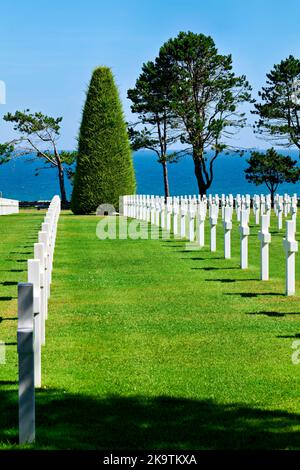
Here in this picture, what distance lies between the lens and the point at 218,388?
839 centimetres

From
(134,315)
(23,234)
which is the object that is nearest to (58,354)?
(134,315)

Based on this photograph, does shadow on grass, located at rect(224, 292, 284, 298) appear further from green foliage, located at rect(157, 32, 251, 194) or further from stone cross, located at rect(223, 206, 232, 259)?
green foliage, located at rect(157, 32, 251, 194)

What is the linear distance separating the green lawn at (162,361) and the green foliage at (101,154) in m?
25.4

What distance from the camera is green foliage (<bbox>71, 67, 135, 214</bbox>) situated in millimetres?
43250

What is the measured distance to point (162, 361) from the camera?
31.2 ft

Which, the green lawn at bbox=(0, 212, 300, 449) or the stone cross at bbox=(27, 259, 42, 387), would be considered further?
the stone cross at bbox=(27, 259, 42, 387)

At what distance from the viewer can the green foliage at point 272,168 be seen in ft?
192

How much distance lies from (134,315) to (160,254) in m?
8.80

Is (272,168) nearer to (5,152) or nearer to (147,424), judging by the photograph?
(5,152)

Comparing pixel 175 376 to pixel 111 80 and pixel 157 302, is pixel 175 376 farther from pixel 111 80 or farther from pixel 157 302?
pixel 111 80

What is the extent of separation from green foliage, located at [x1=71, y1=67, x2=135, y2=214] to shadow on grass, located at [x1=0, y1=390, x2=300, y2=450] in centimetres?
3518

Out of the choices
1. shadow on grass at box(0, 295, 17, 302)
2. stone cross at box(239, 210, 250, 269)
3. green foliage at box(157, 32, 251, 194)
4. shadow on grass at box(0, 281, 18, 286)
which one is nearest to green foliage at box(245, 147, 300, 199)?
green foliage at box(157, 32, 251, 194)

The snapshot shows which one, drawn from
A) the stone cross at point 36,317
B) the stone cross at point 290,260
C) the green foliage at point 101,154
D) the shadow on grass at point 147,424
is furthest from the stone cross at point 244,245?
the green foliage at point 101,154

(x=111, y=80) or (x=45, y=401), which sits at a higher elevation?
(x=111, y=80)
